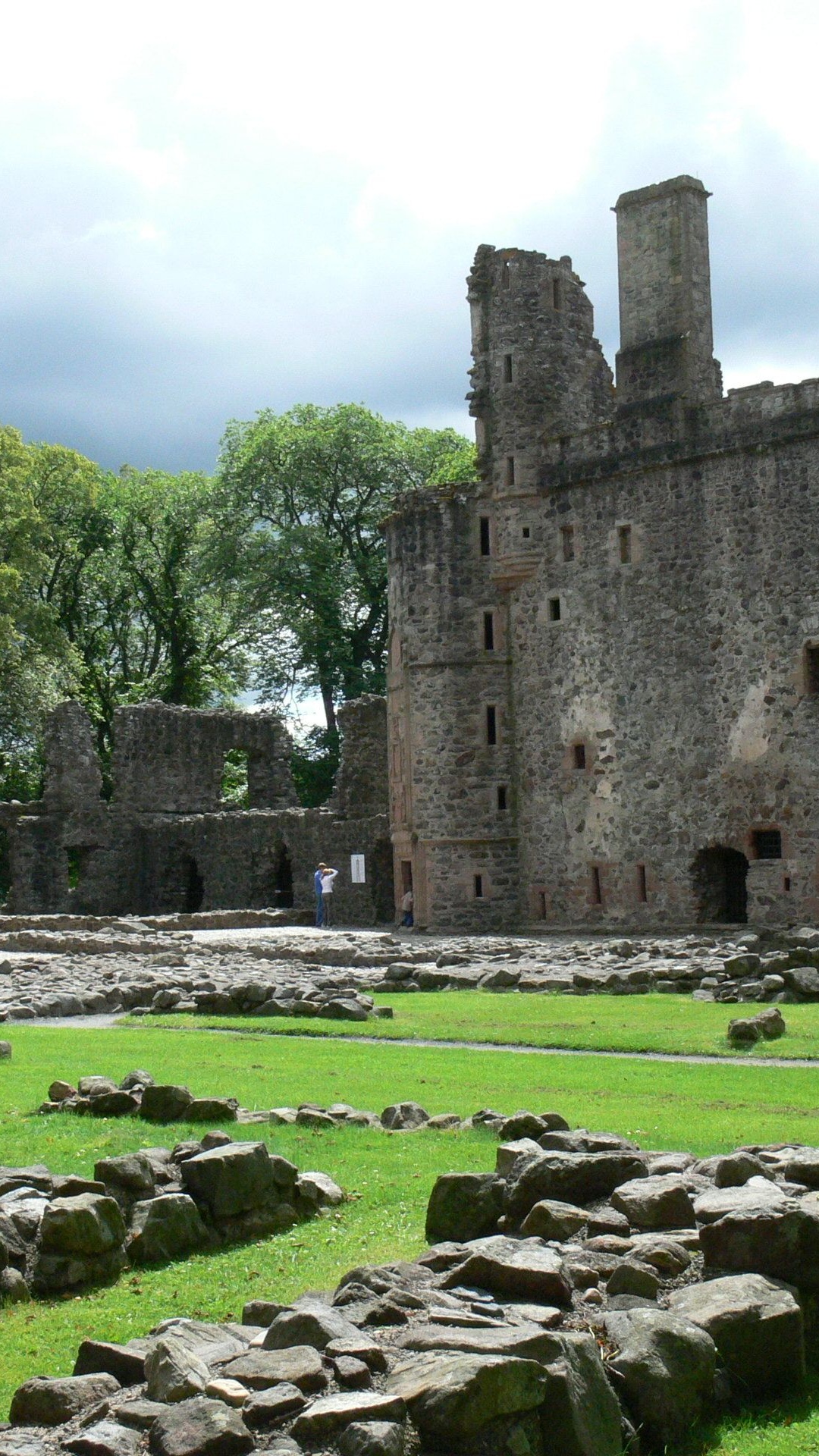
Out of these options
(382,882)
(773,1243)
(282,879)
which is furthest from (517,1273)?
(282,879)

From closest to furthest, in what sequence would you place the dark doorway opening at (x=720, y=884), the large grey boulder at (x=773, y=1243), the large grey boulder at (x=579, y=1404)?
the large grey boulder at (x=579, y=1404), the large grey boulder at (x=773, y=1243), the dark doorway opening at (x=720, y=884)

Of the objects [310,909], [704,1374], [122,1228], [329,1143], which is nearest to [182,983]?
[329,1143]

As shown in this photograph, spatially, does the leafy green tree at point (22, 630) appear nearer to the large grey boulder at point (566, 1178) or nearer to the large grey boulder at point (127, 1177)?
the large grey boulder at point (127, 1177)

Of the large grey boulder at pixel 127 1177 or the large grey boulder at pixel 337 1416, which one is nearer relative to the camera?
the large grey boulder at pixel 337 1416

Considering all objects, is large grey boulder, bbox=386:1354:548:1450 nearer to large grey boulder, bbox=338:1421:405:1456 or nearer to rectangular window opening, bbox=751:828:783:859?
large grey boulder, bbox=338:1421:405:1456

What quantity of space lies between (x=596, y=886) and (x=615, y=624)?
563cm

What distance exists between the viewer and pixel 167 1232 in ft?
26.8

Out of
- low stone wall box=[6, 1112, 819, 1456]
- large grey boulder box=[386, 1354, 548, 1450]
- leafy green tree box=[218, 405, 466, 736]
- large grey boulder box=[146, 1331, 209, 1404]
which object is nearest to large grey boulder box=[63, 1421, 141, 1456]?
low stone wall box=[6, 1112, 819, 1456]

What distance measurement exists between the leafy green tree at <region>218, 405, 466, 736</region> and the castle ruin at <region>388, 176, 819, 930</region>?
1727cm

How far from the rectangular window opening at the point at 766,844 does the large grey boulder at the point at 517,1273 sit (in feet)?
90.0

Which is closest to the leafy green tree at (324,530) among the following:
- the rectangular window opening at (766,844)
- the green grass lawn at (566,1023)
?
the rectangular window opening at (766,844)

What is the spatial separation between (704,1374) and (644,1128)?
4604 mm

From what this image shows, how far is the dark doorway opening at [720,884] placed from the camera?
34688mm

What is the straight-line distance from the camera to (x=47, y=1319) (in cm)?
734
